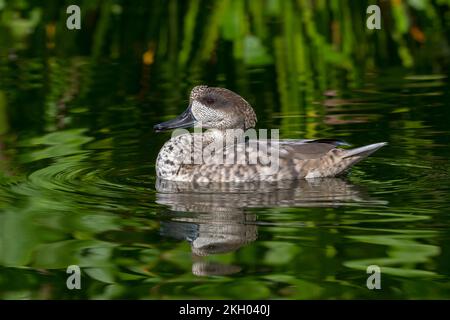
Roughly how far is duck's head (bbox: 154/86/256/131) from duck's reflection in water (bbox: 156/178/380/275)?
76cm

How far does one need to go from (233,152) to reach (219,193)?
75 centimetres

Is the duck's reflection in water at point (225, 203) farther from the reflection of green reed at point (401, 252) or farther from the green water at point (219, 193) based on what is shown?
the reflection of green reed at point (401, 252)

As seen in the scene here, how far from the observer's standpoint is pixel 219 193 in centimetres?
897

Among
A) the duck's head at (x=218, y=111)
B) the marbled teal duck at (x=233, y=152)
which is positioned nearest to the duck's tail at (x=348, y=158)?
the marbled teal duck at (x=233, y=152)

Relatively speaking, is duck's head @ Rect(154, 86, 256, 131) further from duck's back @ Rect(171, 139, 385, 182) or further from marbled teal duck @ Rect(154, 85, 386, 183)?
duck's back @ Rect(171, 139, 385, 182)

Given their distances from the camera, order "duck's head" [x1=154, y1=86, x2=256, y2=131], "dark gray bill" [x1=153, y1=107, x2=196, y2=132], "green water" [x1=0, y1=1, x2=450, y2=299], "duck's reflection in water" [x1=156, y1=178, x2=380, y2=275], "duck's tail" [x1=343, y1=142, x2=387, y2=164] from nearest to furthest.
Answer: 1. "green water" [x1=0, y1=1, x2=450, y2=299]
2. "duck's reflection in water" [x1=156, y1=178, x2=380, y2=275]
3. "duck's tail" [x1=343, y1=142, x2=387, y2=164]
4. "duck's head" [x1=154, y1=86, x2=256, y2=131]
5. "dark gray bill" [x1=153, y1=107, x2=196, y2=132]

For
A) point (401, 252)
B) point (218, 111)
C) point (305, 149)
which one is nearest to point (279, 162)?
point (305, 149)

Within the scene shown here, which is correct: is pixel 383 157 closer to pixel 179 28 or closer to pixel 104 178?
pixel 104 178

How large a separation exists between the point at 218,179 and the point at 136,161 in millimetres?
1067

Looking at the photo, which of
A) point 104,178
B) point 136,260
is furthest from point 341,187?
point 136,260

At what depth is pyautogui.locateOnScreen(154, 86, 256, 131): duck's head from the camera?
9977mm

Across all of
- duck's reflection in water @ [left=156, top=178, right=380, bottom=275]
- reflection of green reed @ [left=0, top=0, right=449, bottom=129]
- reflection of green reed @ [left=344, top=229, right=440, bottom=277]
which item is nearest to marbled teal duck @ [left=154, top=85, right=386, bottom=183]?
duck's reflection in water @ [left=156, top=178, right=380, bottom=275]

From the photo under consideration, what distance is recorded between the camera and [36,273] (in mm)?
7074

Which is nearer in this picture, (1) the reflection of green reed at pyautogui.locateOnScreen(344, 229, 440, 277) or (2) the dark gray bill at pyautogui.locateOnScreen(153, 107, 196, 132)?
(1) the reflection of green reed at pyautogui.locateOnScreen(344, 229, 440, 277)
